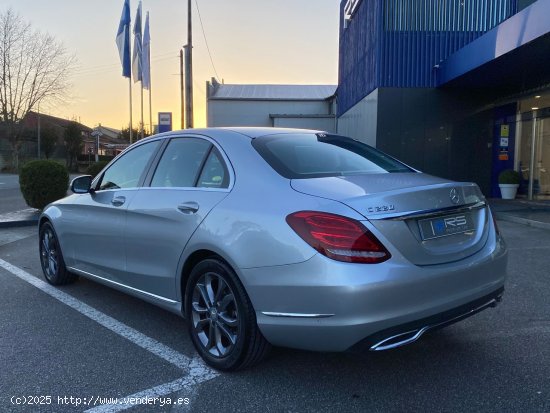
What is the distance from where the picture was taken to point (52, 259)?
5297 mm

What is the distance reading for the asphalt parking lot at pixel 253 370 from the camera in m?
2.78

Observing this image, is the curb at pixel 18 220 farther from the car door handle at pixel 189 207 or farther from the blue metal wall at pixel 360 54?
the blue metal wall at pixel 360 54

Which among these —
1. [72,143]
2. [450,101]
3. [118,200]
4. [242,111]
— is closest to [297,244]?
[118,200]

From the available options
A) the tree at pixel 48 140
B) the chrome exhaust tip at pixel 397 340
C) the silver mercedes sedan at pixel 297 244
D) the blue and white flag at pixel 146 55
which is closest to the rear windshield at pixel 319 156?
the silver mercedes sedan at pixel 297 244

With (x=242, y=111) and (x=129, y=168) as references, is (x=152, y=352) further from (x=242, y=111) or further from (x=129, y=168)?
(x=242, y=111)

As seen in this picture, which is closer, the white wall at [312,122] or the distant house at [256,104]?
the white wall at [312,122]

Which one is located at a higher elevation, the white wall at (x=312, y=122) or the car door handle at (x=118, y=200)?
the white wall at (x=312, y=122)

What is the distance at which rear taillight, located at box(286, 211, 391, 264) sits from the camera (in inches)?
101

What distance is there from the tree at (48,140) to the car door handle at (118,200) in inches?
2022

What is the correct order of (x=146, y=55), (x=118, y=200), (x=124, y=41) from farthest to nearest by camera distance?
(x=146, y=55), (x=124, y=41), (x=118, y=200)

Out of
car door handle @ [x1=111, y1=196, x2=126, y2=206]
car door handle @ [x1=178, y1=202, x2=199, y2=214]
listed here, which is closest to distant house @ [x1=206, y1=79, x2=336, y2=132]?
car door handle @ [x1=111, y1=196, x2=126, y2=206]

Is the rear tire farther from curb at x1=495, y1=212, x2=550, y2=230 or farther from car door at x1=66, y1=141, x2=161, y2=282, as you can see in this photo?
curb at x1=495, y1=212, x2=550, y2=230

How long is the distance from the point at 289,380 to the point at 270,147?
150cm

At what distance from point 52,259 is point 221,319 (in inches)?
118
